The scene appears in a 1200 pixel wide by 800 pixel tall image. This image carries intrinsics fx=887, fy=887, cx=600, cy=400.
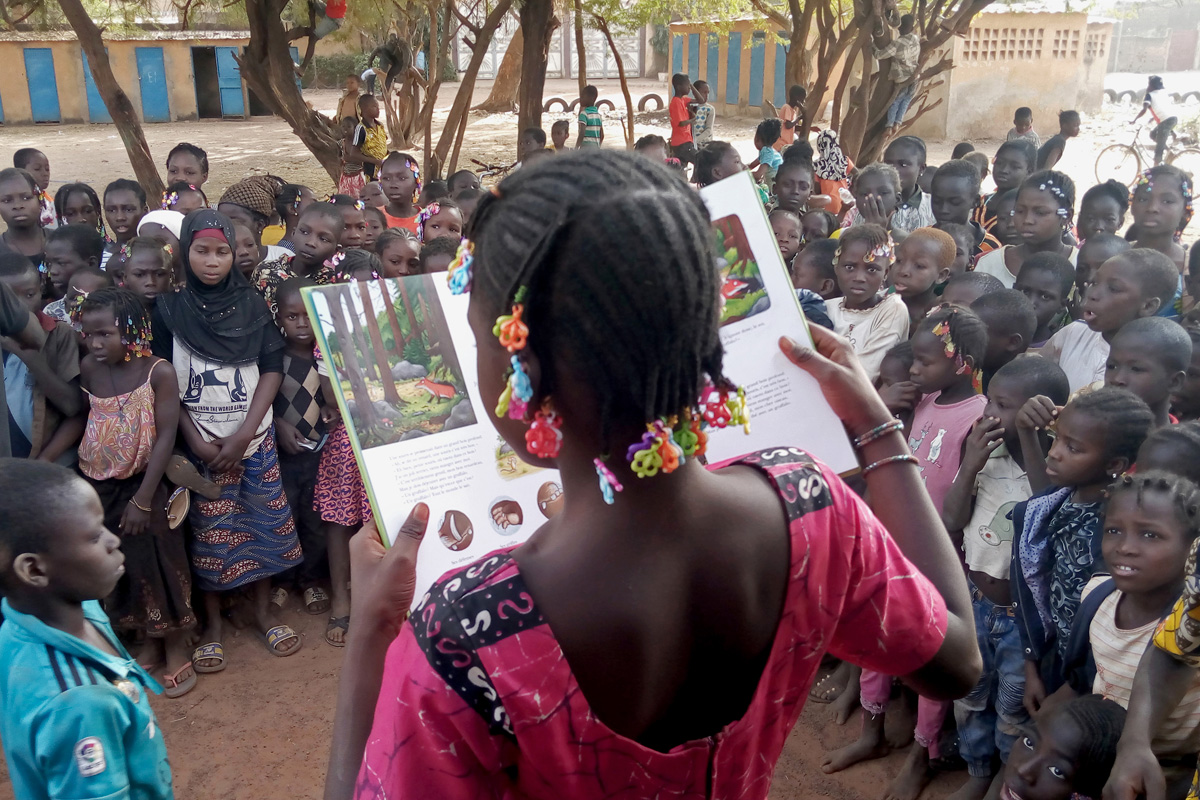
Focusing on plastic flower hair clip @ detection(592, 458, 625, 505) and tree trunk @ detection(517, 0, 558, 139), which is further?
tree trunk @ detection(517, 0, 558, 139)

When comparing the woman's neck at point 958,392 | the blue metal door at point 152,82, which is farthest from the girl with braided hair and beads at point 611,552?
the blue metal door at point 152,82

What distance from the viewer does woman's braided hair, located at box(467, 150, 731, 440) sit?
0.85 meters

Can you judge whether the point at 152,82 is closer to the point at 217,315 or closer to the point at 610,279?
the point at 217,315

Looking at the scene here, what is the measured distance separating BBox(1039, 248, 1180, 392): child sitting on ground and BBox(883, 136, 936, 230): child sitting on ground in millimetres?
2034

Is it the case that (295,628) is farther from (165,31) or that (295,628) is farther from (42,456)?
(165,31)

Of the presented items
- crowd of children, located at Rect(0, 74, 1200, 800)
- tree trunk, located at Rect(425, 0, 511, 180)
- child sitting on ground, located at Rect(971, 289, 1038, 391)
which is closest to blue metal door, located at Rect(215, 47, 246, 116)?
tree trunk, located at Rect(425, 0, 511, 180)

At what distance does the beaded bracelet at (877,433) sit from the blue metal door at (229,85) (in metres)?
23.9

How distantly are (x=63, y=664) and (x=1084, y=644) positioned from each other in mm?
2376

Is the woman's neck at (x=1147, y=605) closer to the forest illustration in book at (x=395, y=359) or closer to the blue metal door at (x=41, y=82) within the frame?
the forest illustration in book at (x=395, y=359)

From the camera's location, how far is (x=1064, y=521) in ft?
7.82

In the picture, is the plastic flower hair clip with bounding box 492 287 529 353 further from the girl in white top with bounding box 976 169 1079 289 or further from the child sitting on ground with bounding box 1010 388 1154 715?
the girl in white top with bounding box 976 169 1079 289

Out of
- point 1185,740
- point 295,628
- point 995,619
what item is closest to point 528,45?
point 295,628

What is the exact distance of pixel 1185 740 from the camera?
1.99 meters

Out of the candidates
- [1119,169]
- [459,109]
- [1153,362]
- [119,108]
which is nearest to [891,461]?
[1153,362]
